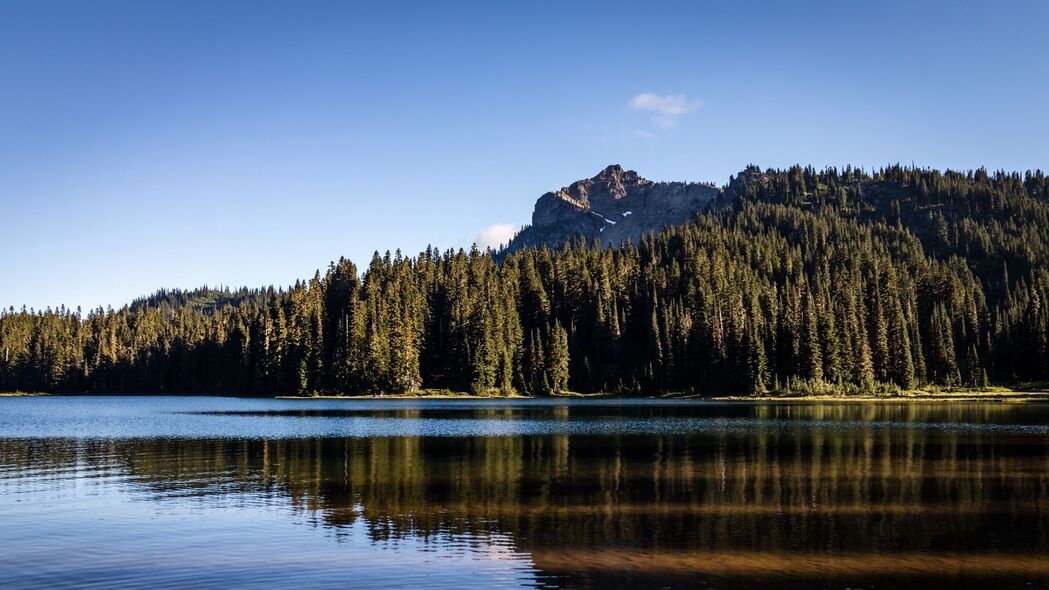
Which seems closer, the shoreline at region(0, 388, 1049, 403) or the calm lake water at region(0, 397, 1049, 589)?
the calm lake water at region(0, 397, 1049, 589)

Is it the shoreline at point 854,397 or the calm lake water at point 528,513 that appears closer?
the calm lake water at point 528,513

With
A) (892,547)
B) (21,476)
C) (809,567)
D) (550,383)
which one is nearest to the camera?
(809,567)

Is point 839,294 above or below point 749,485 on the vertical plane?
above

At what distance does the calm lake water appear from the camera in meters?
22.4

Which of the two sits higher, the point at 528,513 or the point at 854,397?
the point at 528,513

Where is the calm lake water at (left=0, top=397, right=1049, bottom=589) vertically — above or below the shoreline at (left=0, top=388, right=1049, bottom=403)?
above

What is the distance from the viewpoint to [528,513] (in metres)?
31.3

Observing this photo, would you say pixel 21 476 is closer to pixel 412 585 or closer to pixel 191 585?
pixel 191 585

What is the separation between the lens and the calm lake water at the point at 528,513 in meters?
22.4

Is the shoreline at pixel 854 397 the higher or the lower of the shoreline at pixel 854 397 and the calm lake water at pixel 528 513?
the lower

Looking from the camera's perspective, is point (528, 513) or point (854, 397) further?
point (854, 397)

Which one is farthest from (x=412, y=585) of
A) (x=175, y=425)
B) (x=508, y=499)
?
(x=175, y=425)

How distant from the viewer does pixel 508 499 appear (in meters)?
34.6

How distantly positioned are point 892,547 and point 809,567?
423 cm
